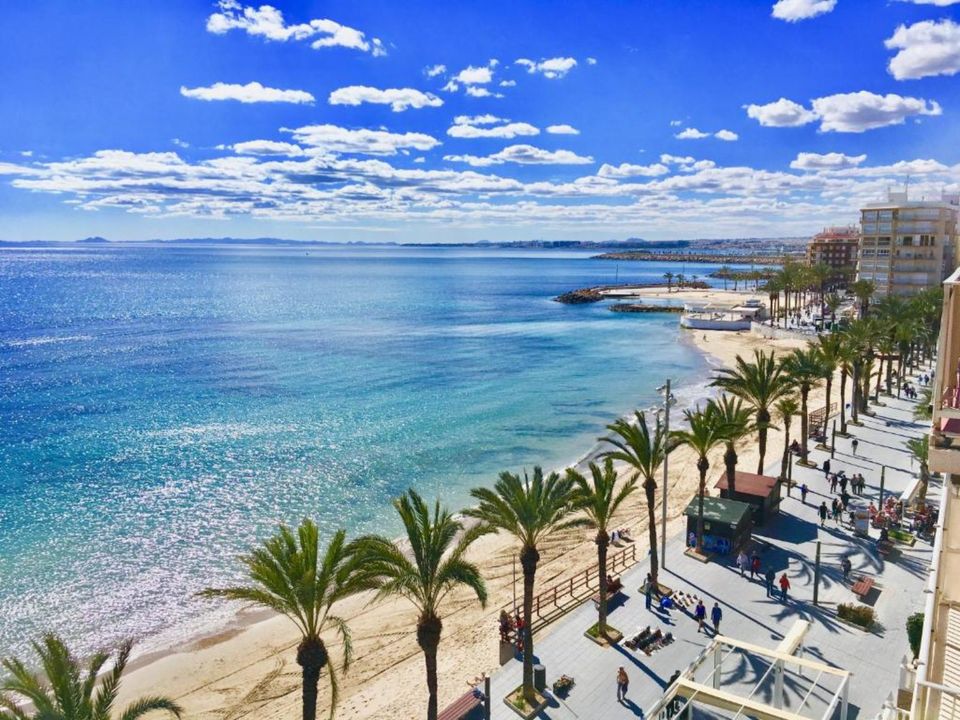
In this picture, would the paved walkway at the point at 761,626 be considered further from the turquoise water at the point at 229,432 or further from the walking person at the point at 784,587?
the turquoise water at the point at 229,432

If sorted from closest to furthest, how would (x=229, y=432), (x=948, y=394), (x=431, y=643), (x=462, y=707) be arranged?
1. (x=948, y=394)
2. (x=431, y=643)
3. (x=462, y=707)
4. (x=229, y=432)

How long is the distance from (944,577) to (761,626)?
35.7ft

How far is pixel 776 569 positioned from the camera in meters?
23.8

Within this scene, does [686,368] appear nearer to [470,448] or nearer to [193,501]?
[470,448]

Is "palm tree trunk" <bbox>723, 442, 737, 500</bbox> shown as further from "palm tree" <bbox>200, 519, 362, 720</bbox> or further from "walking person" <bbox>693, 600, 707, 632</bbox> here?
"palm tree" <bbox>200, 519, 362, 720</bbox>

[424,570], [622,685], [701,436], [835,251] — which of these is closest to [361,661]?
[424,570]

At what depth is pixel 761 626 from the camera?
66.4 feet

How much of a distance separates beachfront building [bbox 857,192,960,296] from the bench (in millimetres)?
78358

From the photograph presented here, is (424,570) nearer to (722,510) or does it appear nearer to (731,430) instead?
(722,510)

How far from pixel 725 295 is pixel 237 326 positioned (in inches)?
4382

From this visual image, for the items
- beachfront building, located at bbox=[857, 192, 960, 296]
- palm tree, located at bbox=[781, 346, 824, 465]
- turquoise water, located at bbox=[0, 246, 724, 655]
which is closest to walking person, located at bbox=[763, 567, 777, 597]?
palm tree, located at bbox=[781, 346, 824, 465]

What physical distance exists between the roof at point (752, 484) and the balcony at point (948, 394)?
18241mm

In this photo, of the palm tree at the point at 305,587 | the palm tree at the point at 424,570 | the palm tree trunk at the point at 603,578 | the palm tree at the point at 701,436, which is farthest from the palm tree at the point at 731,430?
the palm tree at the point at 305,587

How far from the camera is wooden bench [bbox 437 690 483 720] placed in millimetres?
16438
